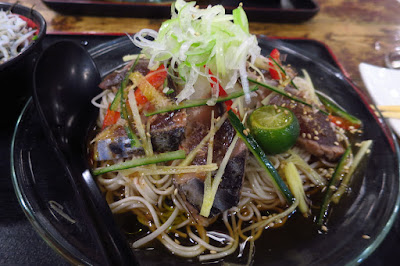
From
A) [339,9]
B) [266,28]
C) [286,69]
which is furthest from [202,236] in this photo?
[339,9]

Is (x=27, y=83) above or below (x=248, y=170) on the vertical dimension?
above

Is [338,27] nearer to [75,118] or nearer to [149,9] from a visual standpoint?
[149,9]

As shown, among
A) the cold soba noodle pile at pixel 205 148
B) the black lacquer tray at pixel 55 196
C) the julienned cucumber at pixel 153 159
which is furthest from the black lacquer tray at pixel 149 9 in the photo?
the julienned cucumber at pixel 153 159

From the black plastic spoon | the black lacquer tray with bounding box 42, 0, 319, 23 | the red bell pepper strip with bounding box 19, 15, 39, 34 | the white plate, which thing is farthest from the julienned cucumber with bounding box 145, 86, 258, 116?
the black lacquer tray with bounding box 42, 0, 319, 23

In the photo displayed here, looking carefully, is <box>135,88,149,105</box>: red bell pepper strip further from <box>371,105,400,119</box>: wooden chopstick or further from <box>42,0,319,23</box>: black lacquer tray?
<box>371,105,400,119</box>: wooden chopstick

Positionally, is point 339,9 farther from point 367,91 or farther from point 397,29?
point 367,91

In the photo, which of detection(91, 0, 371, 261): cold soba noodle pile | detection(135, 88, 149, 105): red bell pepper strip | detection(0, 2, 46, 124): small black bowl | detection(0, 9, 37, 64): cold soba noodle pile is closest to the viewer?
detection(91, 0, 371, 261): cold soba noodle pile
